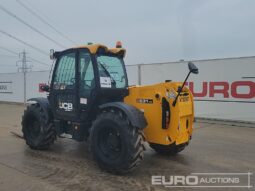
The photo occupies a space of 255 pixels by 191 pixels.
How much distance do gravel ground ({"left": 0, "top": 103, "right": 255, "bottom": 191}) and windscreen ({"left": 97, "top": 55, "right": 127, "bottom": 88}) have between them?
154cm

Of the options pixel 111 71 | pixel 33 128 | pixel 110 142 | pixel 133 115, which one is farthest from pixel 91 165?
pixel 33 128

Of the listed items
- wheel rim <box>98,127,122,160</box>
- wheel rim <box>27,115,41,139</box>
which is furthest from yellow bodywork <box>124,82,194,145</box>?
wheel rim <box>27,115,41,139</box>

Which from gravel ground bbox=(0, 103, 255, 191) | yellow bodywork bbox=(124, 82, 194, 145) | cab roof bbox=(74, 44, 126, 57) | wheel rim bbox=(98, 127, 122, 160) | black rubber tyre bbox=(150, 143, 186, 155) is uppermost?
cab roof bbox=(74, 44, 126, 57)

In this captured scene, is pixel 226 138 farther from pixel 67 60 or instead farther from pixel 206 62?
pixel 67 60

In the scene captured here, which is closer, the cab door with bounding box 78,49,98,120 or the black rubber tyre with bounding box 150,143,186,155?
the cab door with bounding box 78,49,98,120

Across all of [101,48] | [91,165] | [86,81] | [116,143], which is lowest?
[91,165]

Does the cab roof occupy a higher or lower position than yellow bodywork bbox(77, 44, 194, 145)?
higher

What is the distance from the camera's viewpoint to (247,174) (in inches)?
215

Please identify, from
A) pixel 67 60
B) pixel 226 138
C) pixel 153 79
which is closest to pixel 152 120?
pixel 67 60

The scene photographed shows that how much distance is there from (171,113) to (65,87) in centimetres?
231

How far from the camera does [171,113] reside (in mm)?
5633

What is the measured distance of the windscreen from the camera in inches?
243

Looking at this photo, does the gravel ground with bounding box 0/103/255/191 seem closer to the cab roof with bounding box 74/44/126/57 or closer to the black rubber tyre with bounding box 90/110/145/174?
the black rubber tyre with bounding box 90/110/145/174

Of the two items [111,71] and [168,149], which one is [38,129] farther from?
[168,149]
